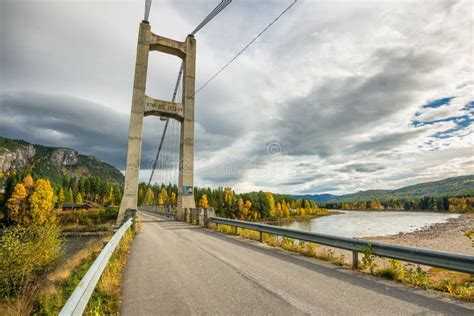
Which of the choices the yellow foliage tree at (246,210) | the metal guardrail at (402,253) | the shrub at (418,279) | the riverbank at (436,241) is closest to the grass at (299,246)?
the metal guardrail at (402,253)

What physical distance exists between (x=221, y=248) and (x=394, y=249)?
503 cm

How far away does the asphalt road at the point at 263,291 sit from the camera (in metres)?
3.72

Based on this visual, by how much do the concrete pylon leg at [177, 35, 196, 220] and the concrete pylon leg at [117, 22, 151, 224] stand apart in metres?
3.67

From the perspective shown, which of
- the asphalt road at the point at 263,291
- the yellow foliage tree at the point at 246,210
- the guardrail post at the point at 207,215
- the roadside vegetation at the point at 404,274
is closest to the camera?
the asphalt road at the point at 263,291

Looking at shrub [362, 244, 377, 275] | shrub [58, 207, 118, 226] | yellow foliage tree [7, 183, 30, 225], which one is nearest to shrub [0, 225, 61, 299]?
shrub [362, 244, 377, 275]

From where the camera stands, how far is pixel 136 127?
72.2 ft

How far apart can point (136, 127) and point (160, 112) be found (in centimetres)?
281

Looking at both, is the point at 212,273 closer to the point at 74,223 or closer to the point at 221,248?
the point at 221,248

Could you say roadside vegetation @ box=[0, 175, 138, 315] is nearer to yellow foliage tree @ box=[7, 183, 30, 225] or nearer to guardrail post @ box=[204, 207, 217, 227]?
guardrail post @ box=[204, 207, 217, 227]

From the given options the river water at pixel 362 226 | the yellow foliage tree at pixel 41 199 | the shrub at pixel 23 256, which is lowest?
the river water at pixel 362 226

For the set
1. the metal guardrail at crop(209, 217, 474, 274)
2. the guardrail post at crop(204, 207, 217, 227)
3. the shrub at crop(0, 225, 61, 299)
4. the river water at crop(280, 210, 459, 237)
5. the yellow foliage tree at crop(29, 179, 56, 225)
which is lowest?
the river water at crop(280, 210, 459, 237)

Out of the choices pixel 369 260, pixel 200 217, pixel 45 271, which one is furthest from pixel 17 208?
pixel 369 260

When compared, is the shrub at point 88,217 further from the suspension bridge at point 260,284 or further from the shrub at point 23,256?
the suspension bridge at point 260,284

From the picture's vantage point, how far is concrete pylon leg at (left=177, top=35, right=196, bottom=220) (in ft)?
73.7
